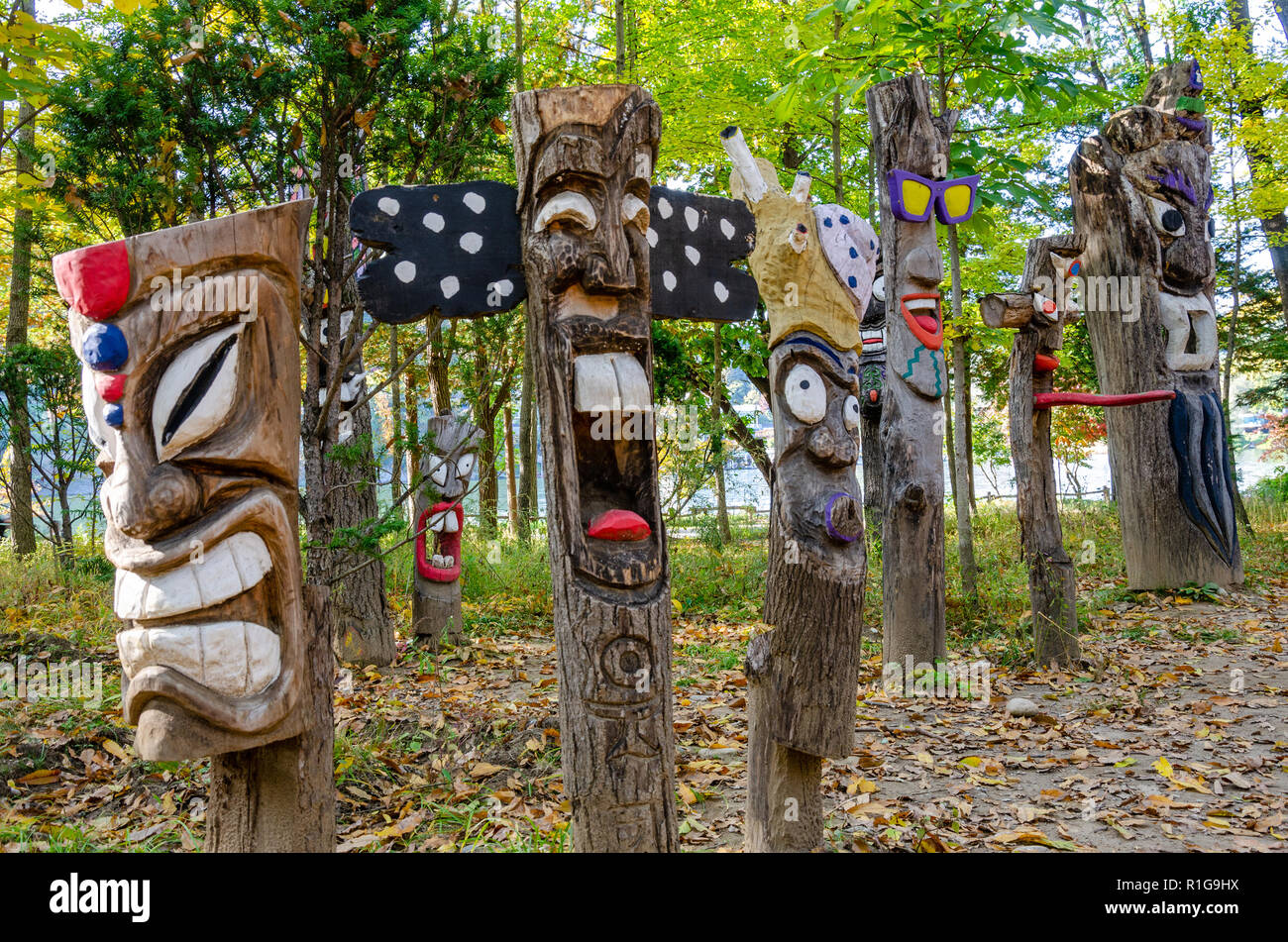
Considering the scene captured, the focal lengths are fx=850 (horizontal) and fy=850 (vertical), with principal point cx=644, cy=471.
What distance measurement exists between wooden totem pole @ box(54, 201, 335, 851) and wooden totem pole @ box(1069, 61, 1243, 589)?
7.86 metres

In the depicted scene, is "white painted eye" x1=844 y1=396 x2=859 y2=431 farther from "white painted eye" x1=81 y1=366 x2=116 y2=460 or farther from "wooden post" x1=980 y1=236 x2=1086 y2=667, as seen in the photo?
"wooden post" x1=980 y1=236 x2=1086 y2=667

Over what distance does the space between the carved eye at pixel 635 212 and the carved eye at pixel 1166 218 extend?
22.7 ft

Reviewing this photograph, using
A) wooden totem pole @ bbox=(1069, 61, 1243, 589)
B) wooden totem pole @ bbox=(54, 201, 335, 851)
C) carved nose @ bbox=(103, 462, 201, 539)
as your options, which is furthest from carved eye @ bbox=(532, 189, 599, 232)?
wooden totem pole @ bbox=(1069, 61, 1243, 589)

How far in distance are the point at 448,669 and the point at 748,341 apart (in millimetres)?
6705

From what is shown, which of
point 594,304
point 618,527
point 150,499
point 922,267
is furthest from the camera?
point 922,267

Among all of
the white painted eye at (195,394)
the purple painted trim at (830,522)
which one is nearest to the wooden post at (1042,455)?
the purple painted trim at (830,522)

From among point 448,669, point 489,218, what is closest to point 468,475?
point 448,669

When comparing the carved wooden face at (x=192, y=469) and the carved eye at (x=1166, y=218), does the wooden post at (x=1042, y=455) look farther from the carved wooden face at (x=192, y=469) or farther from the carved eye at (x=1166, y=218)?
the carved wooden face at (x=192, y=469)

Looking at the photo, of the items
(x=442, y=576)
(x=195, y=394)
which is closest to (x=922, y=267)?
(x=442, y=576)

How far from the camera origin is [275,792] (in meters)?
2.68

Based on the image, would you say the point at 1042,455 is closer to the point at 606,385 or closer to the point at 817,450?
the point at 817,450

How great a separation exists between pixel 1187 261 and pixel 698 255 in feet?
22.0

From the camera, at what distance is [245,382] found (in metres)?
2.51

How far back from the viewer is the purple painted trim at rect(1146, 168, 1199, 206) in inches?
313
